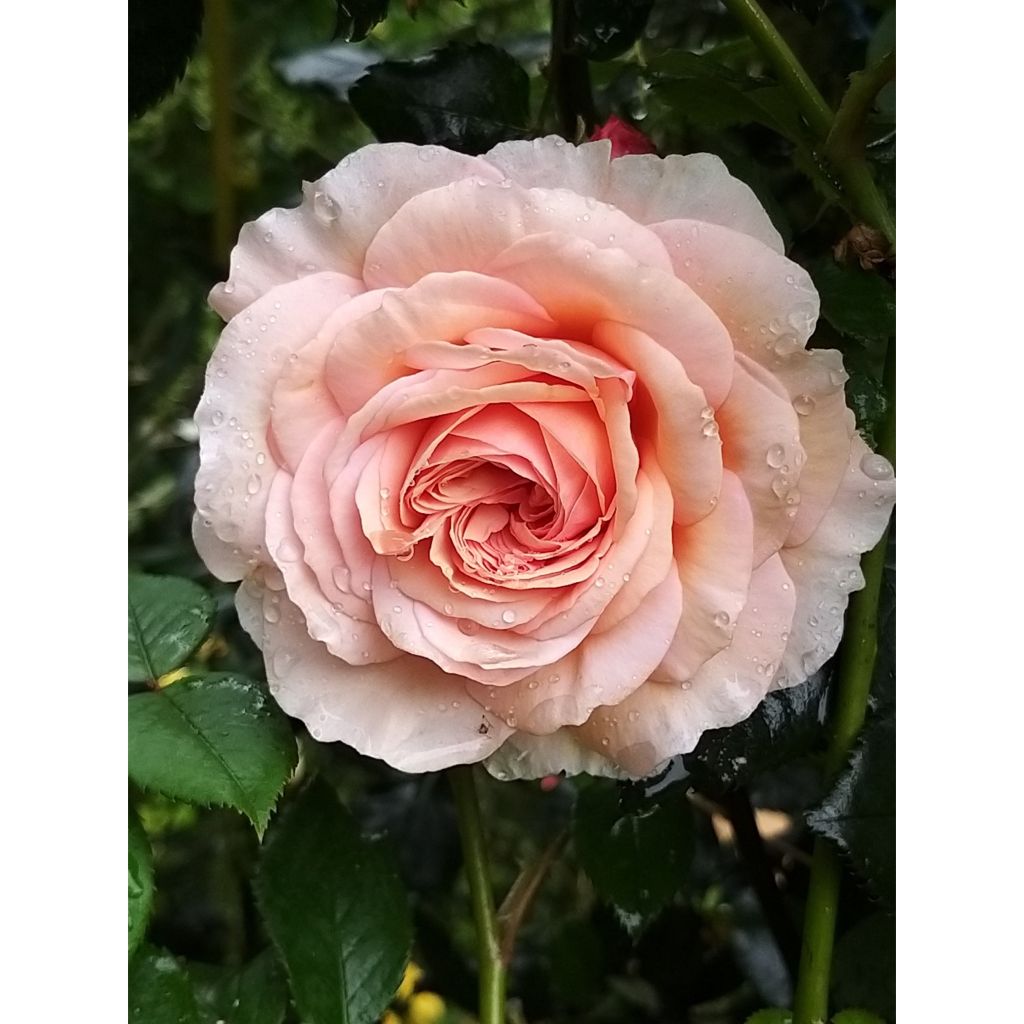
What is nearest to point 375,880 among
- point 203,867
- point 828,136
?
point 203,867

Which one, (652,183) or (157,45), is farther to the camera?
(157,45)

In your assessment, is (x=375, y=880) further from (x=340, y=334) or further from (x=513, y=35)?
(x=513, y=35)

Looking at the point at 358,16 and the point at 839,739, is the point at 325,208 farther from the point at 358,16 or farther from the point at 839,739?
the point at 839,739

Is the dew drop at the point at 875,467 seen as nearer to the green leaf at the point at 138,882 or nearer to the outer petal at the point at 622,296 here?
the outer petal at the point at 622,296

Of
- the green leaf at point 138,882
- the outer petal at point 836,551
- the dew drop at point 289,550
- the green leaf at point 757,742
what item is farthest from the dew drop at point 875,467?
the green leaf at point 138,882

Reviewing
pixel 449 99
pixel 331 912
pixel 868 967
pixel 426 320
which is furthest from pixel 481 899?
pixel 449 99
